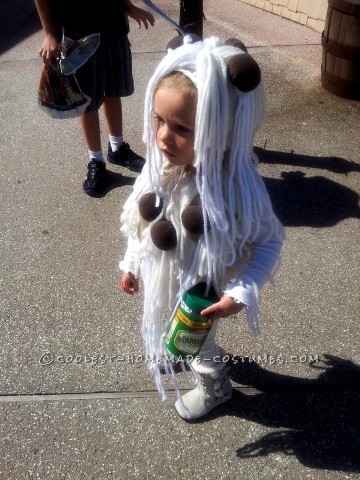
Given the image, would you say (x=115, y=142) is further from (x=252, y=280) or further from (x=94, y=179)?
(x=252, y=280)

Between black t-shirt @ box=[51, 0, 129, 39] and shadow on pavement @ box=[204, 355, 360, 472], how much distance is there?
6.42 feet

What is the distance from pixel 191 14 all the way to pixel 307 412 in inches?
88.7

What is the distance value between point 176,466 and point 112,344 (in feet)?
2.22

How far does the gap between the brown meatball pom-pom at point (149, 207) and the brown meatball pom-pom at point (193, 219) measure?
97 mm

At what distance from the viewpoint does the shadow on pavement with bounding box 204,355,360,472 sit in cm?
206

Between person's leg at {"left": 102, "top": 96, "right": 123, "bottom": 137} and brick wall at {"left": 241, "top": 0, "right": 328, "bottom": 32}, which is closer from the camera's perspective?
person's leg at {"left": 102, "top": 96, "right": 123, "bottom": 137}

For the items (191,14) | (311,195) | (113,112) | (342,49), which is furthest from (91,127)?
(342,49)

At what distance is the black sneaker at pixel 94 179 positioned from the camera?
345cm

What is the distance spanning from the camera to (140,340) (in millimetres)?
2520

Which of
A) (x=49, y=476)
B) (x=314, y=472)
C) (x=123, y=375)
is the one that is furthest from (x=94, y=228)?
(x=314, y=472)

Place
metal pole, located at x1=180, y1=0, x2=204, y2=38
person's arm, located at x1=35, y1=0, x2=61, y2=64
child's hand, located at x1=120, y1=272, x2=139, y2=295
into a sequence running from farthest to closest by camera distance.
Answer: metal pole, located at x1=180, y1=0, x2=204, y2=38 → person's arm, located at x1=35, y1=0, x2=61, y2=64 → child's hand, located at x1=120, y1=272, x2=139, y2=295

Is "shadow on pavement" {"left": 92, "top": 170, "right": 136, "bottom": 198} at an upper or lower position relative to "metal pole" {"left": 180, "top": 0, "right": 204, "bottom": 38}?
lower

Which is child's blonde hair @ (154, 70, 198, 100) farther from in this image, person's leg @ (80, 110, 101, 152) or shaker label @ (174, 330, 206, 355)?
person's leg @ (80, 110, 101, 152)

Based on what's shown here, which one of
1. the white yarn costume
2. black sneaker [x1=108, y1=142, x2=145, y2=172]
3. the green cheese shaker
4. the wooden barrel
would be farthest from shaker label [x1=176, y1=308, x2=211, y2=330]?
the wooden barrel
